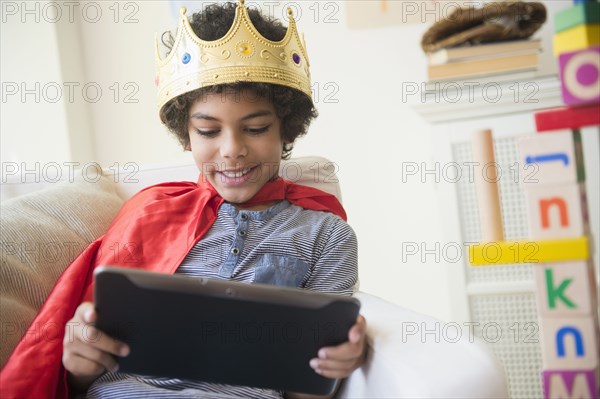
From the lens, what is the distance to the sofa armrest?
69 cm

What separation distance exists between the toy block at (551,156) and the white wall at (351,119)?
54.2 inches

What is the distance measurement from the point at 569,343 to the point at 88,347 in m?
0.56

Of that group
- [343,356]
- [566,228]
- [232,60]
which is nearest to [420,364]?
[343,356]

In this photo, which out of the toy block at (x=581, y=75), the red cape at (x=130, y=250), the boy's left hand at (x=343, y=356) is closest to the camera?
the toy block at (x=581, y=75)

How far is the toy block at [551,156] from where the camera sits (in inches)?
23.4

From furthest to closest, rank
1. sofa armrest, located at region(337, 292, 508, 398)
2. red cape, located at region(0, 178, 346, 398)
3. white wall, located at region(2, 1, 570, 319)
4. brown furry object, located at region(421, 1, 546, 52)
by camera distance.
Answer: white wall, located at region(2, 1, 570, 319) → brown furry object, located at region(421, 1, 546, 52) → red cape, located at region(0, 178, 346, 398) → sofa armrest, located at region(337, 292, 508, 398)

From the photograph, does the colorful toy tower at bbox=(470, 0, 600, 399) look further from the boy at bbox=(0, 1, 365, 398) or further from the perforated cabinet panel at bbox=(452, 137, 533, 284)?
the perforated cabinet panel at bbox=(452, 137, 533, 284)

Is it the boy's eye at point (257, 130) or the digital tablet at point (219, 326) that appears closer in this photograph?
the digital tablet at point (219, 326)

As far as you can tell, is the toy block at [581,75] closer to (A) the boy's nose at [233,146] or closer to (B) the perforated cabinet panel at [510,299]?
(A) the boy's nose at [233,146]

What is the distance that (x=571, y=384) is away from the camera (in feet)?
1.98

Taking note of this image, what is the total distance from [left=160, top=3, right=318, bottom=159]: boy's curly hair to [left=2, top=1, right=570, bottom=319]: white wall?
0.69m

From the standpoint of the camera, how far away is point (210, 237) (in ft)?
3.64

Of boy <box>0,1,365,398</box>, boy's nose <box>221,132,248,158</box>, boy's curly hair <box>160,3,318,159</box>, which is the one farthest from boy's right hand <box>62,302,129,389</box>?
boy's curly hair <box>160,3,318,159</box>

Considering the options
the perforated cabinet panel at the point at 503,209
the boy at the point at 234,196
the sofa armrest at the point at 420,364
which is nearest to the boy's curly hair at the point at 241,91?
the boy at the point at 234,196
